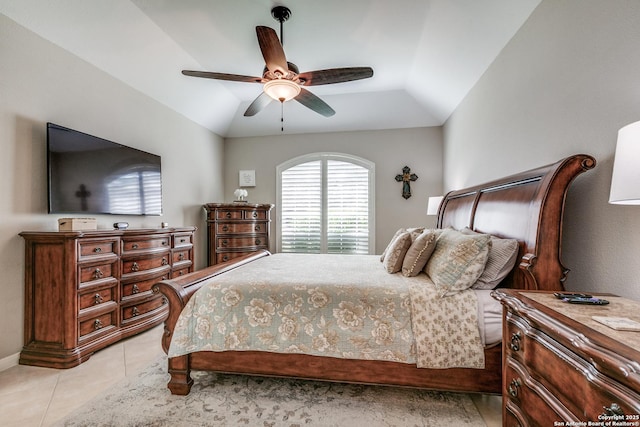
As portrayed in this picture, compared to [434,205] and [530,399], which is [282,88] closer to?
[434,205]

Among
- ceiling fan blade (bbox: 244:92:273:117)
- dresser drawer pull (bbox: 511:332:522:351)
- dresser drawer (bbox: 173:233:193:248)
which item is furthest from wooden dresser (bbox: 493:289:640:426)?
dresser drawer (bbox: 173:233:193:248)

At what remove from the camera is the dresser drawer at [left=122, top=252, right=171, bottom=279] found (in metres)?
2.78

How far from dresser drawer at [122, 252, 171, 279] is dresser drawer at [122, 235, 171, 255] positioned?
101mm

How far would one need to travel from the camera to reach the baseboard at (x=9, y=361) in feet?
7.16

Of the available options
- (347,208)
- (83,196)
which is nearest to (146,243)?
(83,196)

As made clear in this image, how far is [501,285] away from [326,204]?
11.5ft

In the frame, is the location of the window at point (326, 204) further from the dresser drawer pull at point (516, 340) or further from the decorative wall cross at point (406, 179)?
the dresser drawer pull at point (516, 340)

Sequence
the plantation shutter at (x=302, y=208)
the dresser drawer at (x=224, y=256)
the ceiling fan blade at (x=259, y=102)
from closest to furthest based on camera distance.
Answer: the ceiling fan blade at (x=259, y=102), the dresser drawer at (x=224, y=256), the plantation shutter at (x=302, y=208)

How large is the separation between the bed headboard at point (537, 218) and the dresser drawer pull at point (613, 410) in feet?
2.92

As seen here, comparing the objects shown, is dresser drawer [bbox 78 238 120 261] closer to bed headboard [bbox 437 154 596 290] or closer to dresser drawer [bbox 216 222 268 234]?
dresser drawer [bbox 216 222 268 234]

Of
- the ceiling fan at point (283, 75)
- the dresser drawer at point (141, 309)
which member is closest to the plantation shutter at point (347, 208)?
the ceiling fan at point (283, 75)

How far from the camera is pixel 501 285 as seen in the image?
185 centimetres

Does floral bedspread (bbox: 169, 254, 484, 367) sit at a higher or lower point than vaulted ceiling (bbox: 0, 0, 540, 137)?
lower

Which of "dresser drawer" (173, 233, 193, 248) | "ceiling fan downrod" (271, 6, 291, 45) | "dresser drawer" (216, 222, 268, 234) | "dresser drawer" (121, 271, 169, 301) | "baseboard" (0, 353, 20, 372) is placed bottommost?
"baseboard" (0, 353, 20, 372)
